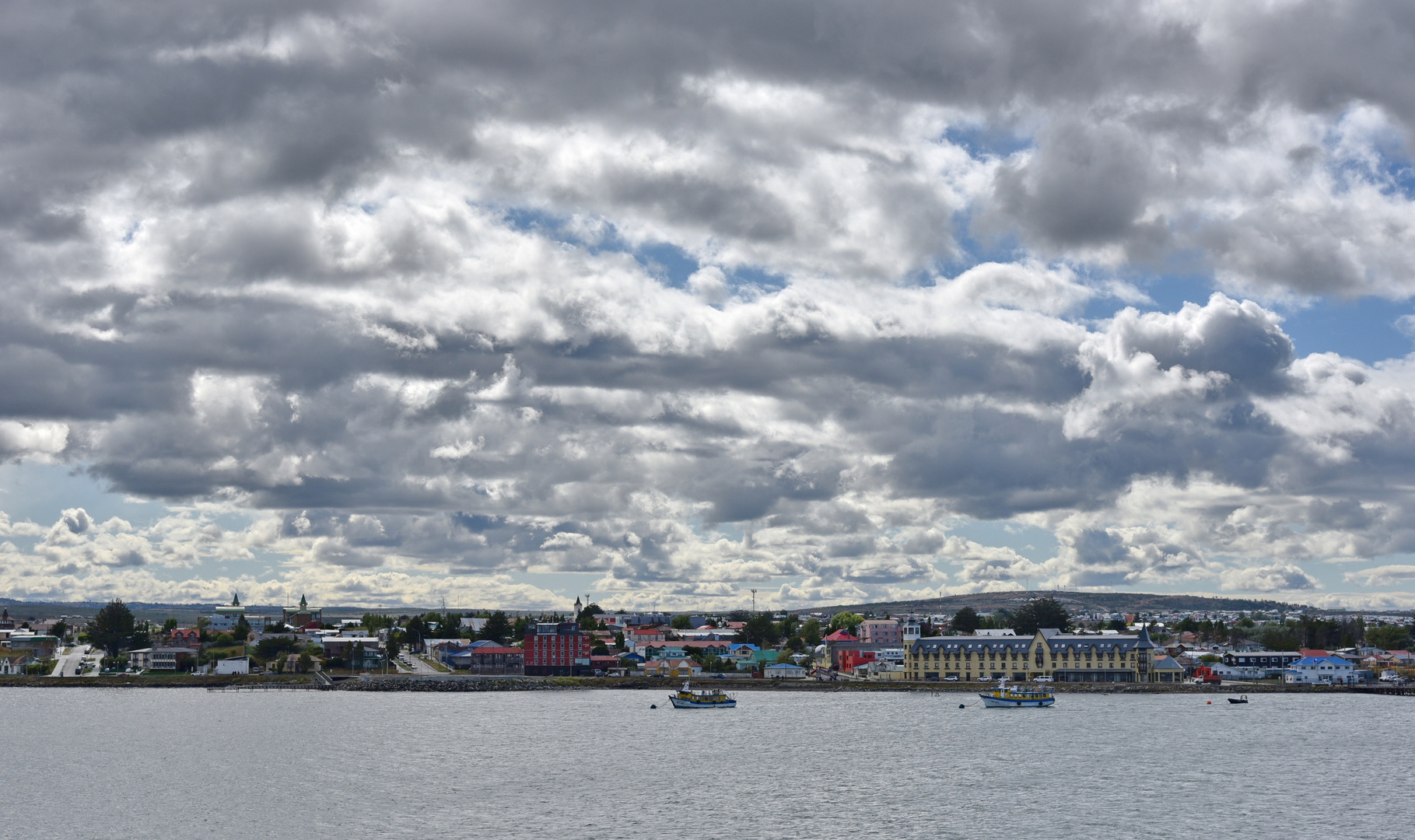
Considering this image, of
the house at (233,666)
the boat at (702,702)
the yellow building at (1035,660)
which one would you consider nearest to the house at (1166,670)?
the yellow building at (1035,660)

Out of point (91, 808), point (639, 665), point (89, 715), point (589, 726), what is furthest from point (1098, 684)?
point (91, 808)

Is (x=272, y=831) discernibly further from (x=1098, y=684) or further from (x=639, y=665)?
(x=639, y=665)

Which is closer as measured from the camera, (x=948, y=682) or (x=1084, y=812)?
(x=1084, y=812)

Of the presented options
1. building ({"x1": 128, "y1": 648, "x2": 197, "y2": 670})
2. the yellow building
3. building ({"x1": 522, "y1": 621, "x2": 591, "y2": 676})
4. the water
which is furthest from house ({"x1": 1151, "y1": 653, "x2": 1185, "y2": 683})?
building ({"x1": 128, "y1": 648, "x2": 197, "y2": 670})

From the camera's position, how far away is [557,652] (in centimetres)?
18588

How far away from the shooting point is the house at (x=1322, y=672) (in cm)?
18150

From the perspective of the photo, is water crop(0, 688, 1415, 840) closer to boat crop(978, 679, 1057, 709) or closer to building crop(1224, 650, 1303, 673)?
boat crop(978, 679, 1057, 709)

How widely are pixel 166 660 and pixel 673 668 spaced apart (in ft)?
261

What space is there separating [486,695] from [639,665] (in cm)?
4201

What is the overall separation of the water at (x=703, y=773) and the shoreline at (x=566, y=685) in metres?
33.2

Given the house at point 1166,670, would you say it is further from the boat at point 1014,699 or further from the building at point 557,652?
the building at point 557,652

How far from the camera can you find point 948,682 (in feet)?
553

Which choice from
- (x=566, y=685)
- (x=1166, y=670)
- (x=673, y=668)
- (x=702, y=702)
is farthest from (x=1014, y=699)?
(x=566, y=685)

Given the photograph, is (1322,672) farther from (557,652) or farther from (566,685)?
(557,652)
